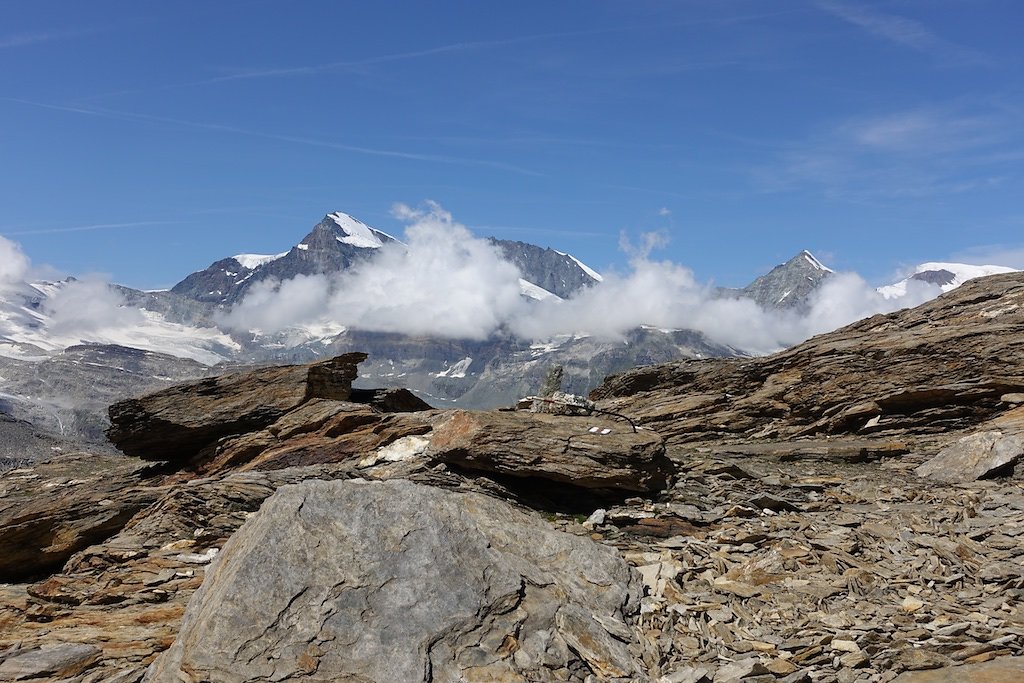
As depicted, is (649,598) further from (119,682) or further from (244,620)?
(119,682)

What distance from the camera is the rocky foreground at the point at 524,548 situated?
1357 cm

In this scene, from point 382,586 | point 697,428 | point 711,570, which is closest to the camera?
point 382,586

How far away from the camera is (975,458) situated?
26.5 m

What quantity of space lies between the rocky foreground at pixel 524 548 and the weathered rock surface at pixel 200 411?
0.44ft

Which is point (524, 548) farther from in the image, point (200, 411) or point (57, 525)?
point (200, 411)

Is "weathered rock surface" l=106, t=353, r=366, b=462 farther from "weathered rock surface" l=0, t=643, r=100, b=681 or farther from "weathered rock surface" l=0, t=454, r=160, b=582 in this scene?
"weathered rock surface" l=0, t=643, r=100, b=681

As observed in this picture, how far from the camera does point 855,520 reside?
70.5 feet

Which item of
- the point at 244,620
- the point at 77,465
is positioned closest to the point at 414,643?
the point at 244,620

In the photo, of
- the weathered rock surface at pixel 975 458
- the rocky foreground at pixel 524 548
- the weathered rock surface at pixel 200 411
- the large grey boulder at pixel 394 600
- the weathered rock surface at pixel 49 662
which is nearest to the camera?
the large grey boulder at pixel 394 600

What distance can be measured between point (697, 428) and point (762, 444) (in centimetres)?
434

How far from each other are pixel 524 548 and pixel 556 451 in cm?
676

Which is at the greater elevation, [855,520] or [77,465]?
[855,520]

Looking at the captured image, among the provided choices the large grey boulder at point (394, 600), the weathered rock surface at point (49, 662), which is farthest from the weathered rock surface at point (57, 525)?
the large grey boulder at point (394, 600)

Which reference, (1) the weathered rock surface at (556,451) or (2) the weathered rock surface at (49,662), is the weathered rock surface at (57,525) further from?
(1) the weathered rock surface at (556,451)
